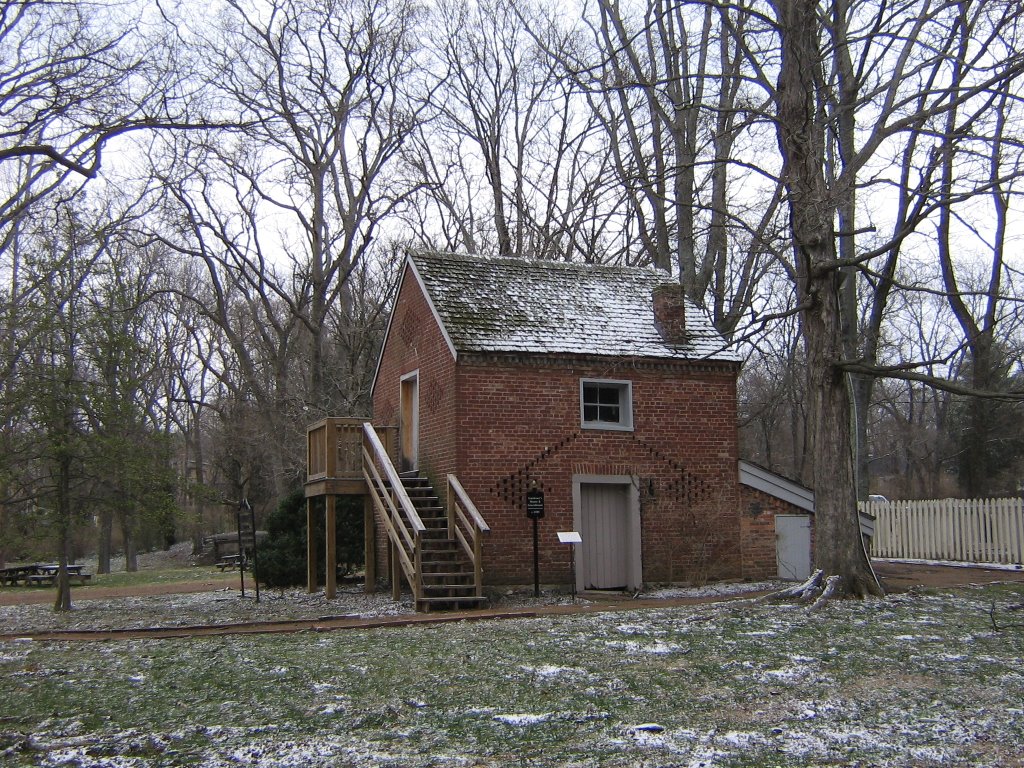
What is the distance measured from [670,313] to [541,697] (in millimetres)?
12241

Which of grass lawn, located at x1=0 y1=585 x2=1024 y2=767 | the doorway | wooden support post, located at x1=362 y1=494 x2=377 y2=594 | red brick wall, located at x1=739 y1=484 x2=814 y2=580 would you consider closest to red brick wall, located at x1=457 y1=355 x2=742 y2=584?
red brick wall, located at x1=739 y1=484 x2=814 y2=580

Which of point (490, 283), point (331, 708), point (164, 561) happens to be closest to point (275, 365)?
point (164, 561)

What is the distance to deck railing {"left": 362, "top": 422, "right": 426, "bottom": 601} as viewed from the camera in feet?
Result: 51.7

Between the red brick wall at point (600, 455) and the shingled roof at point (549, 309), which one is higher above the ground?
the shingled roof at point (549, 309)

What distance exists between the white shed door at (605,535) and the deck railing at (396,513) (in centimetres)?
314

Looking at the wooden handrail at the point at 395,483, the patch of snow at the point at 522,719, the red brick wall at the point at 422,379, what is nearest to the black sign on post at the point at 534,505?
the red brick wall at the point at 422,379

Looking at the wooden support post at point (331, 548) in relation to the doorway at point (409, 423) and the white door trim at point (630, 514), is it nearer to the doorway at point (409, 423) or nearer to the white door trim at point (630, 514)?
the doorway at point (409, 423)

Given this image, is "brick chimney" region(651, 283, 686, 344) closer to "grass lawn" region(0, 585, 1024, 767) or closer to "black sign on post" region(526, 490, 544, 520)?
"black sign on post" region(526, 490, 544, 520)

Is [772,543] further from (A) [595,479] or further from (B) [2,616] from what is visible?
(B) [2,616]

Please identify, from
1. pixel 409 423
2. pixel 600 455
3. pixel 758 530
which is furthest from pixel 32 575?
pixel 758 530

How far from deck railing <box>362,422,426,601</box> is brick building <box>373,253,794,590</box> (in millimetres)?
1026

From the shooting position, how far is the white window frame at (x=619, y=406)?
730 inches

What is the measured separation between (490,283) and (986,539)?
43.5ft

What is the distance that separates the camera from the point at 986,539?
24.0 m
